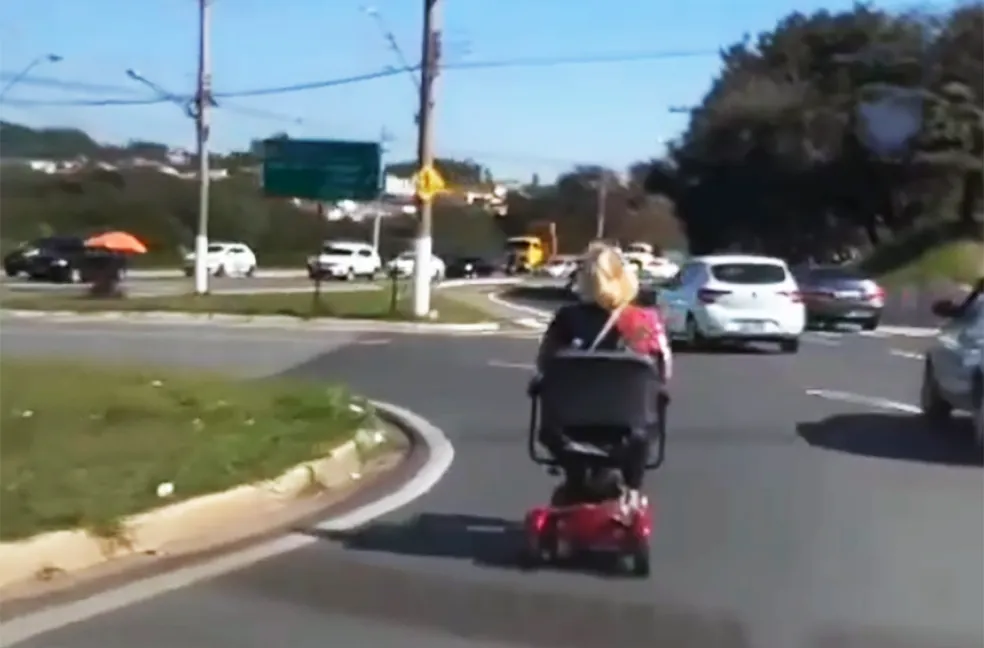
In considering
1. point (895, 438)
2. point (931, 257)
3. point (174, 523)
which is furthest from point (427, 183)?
point (931, 257)

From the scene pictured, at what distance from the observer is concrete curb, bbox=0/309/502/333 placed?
34.9 metres

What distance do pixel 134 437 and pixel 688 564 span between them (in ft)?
17.1

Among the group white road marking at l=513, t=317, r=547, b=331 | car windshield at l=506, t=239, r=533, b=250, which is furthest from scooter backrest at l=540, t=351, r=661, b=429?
car windshield at l=506, t=239, r=533, b=250

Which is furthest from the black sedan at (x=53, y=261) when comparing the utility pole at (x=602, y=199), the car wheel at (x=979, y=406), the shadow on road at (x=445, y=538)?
the shadow on road at (x=445, y=538)

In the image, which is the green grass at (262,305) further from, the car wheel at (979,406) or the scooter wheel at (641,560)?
the scooter wheel at (641,560)

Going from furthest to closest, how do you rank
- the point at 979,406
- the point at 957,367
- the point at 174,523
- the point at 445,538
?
the point at 957,367 < the point at 979,406 < the point at 445,538 < the point at 174,523

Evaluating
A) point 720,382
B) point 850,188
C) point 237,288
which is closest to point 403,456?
point 720,382

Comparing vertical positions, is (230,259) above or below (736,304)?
below

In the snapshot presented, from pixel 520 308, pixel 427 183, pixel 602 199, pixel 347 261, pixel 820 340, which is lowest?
pixel 347 261

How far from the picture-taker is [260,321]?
119 ft

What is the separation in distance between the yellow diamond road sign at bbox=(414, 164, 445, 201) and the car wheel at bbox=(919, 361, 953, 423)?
19355mm

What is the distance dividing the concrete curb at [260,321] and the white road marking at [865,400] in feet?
43.9

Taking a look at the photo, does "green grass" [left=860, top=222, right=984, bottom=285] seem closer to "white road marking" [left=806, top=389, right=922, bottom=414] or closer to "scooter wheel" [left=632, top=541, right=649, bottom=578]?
"white road marking" [left=806, top=389, right=922, bottom=414]

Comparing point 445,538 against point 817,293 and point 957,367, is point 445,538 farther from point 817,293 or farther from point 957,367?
point 817,293
